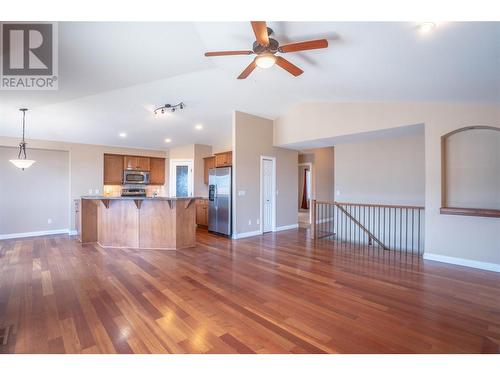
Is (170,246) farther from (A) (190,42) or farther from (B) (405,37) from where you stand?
(B) (405,37)

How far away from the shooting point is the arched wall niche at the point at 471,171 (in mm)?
3693

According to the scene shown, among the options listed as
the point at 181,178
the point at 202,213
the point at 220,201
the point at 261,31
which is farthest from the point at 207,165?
the point at 261,31

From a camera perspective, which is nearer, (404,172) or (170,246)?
(170,246)

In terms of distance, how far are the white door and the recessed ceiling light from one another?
14.3 ft

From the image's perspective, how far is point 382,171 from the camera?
5789mm

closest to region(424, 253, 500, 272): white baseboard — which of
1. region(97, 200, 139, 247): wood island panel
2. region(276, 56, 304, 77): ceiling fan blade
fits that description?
region(276, 56, 304, 77): ceiling fan blade

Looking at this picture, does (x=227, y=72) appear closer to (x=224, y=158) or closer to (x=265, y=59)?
(x=265, y=59)

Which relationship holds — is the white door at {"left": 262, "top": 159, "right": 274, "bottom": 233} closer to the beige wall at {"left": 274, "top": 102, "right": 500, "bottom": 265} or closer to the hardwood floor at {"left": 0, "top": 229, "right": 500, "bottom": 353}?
the beige wall at {"left": 274, "top": 102, "right": 500, "bottom": 265}

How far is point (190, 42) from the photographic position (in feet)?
9.90

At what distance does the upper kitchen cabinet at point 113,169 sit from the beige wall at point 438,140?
6304mm

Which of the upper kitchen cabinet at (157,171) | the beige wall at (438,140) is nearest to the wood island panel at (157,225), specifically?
the upper kitchen cabinet at (157,171)

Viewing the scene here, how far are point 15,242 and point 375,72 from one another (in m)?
7.71

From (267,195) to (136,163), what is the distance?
4.39 metres
